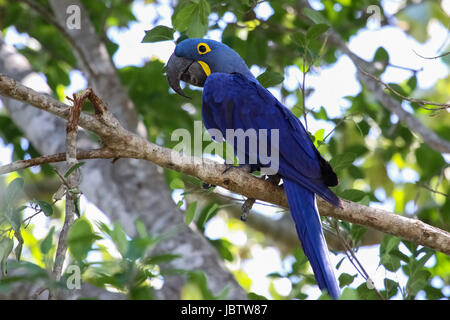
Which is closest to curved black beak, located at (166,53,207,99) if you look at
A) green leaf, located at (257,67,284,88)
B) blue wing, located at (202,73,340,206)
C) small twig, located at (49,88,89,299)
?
blue wing, located at (202,73,340,206)

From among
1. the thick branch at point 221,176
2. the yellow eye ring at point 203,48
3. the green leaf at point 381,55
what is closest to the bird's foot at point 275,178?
the thick branch at point 221,176

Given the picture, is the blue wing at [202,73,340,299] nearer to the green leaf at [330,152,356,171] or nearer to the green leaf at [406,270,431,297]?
the green leaf at [330,152,356,171]

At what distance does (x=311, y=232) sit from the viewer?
9.55 ft

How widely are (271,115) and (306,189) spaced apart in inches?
24.9

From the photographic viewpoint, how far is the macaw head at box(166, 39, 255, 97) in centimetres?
412

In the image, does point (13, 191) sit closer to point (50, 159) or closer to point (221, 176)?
point (50, 159)

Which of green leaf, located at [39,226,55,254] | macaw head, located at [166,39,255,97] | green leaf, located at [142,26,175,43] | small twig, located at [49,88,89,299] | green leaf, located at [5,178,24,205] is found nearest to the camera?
green leaf, located at [39,226,55,254]

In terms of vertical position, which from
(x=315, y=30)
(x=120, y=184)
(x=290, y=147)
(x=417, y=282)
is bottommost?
(x=120, y=184)

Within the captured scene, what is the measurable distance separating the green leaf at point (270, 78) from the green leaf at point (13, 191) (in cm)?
168

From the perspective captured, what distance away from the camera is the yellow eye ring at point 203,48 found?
4.19 metres

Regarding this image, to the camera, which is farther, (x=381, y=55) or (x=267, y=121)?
(x=381, y=55)

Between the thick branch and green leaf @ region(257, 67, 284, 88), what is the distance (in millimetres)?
744

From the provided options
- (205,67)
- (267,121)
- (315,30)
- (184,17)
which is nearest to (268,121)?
(267,121)

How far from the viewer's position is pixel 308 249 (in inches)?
113
